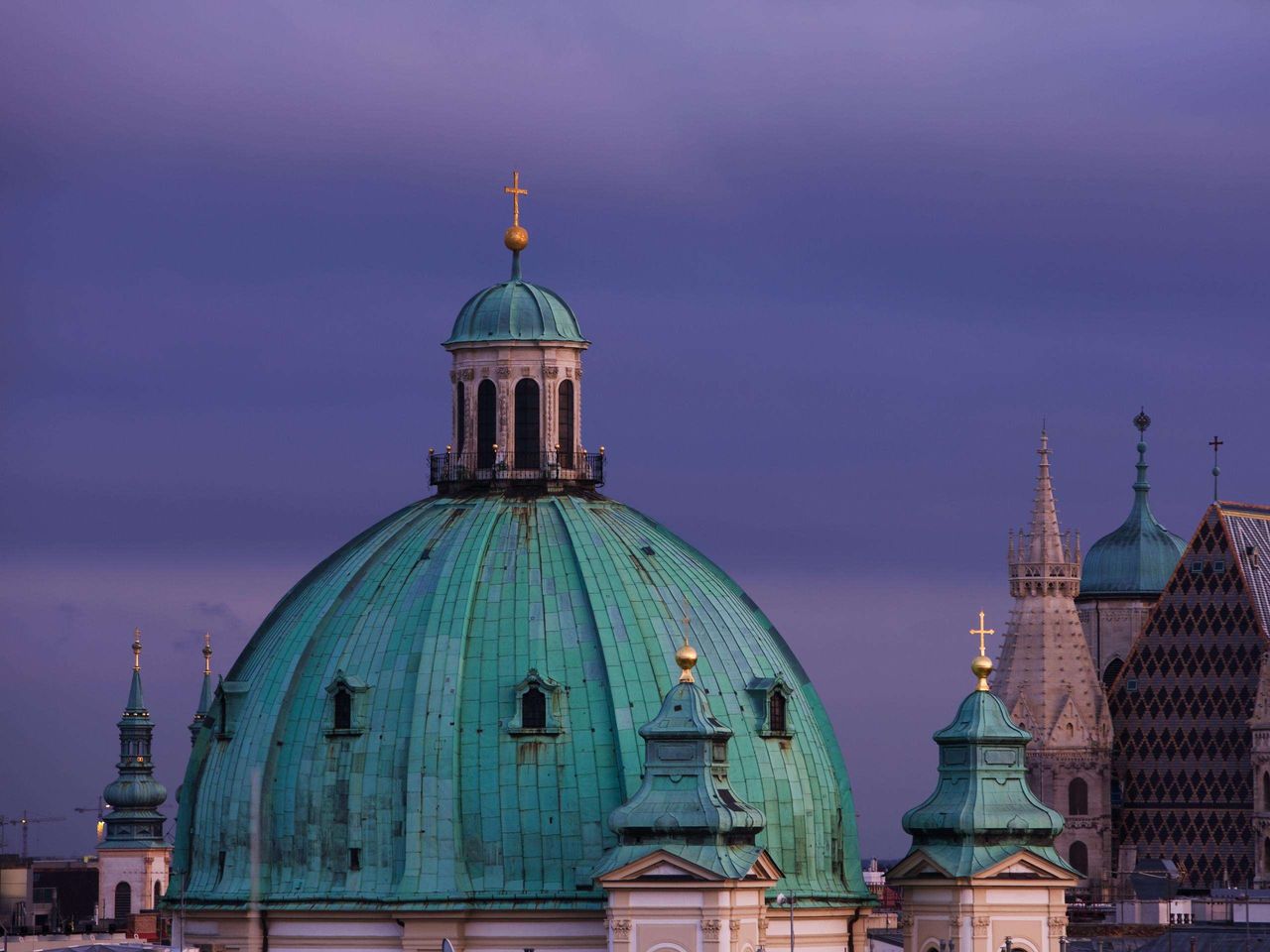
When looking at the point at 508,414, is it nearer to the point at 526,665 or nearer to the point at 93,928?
the point at 526,665

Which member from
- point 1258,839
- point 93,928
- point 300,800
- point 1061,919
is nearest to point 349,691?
point 300,800

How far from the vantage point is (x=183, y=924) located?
108250 mm

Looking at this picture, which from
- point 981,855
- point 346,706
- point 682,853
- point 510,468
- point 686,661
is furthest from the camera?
point 510,468

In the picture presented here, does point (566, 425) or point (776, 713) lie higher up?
point (566, 425)

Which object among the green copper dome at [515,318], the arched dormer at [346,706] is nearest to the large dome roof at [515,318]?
the green copper dome at [515,318]

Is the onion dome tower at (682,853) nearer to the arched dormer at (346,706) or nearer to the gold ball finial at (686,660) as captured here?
the gold ball finial at (686,660)

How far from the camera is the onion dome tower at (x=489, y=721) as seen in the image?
10338cm

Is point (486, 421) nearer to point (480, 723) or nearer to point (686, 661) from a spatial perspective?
point (480, 723)

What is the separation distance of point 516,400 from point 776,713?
1222 cm

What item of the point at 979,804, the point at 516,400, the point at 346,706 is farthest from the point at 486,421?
the point at 979,804

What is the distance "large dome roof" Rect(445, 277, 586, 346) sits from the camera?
112812 millimetres

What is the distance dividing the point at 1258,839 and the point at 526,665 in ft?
323

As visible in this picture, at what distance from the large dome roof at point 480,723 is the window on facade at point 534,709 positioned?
0.91 ft

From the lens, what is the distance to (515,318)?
112875 millimetres
